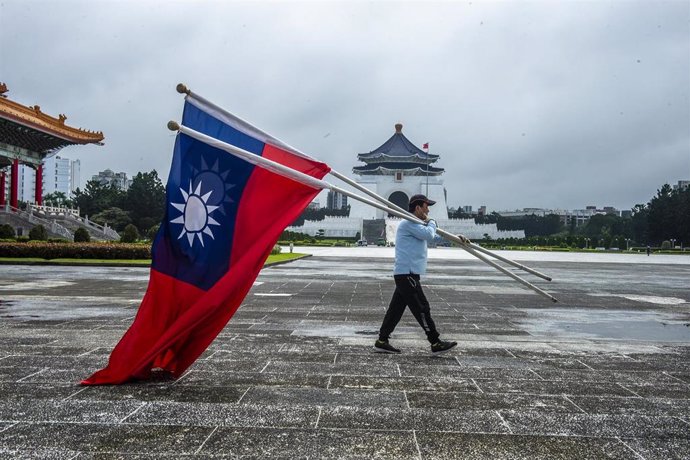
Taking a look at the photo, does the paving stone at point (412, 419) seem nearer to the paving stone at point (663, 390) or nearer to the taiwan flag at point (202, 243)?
the taiwan flag at point (202, 243)

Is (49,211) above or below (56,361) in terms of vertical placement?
above

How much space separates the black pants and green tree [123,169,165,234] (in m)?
51.5

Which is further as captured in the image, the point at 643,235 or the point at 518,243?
the point at 643,235

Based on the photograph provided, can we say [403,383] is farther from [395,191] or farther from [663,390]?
[395,191]

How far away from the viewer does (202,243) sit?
4195 mm

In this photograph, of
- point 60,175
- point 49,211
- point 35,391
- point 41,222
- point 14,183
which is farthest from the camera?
point 60,175

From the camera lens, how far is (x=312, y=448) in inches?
113

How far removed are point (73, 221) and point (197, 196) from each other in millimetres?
34609

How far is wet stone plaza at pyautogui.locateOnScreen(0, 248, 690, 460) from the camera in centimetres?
294

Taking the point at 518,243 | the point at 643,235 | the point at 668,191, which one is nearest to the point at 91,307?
the point at 518,243

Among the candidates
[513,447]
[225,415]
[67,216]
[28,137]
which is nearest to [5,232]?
[67,216]

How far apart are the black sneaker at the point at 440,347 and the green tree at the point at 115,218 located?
51.6m

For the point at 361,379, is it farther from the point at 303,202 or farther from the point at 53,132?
the point at 53,132

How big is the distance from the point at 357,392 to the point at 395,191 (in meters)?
81.9
